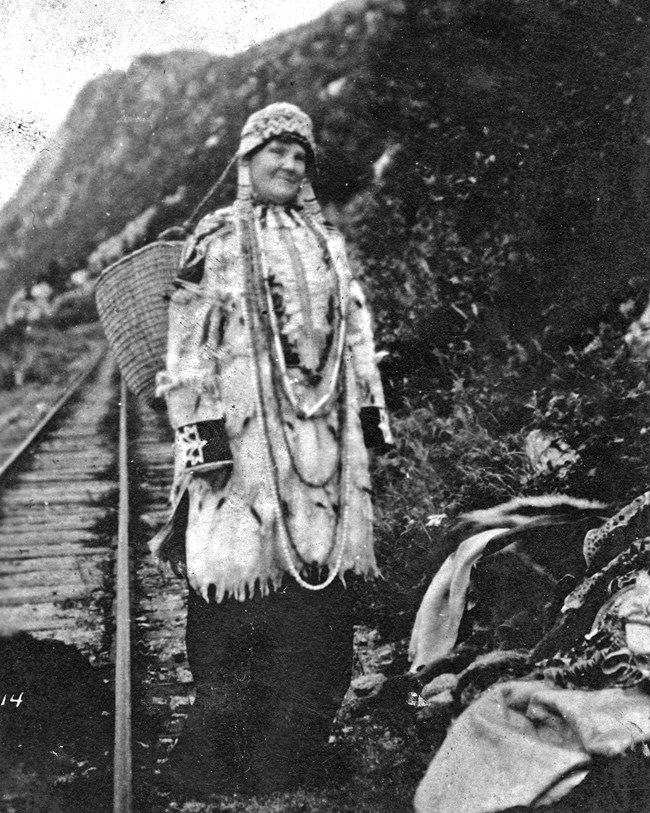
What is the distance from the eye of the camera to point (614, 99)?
3979 millimetres

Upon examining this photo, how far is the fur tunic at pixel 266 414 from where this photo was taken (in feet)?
11.8

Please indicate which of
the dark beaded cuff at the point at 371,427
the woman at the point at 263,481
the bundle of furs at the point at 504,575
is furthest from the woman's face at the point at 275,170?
the bundle of furs at the point at 504,575

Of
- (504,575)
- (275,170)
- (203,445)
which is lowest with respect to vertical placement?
(504,575)

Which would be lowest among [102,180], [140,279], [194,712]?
[194,712]

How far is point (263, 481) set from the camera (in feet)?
11.9

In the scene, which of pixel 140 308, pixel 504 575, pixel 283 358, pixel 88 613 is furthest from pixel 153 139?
pixel 504 575

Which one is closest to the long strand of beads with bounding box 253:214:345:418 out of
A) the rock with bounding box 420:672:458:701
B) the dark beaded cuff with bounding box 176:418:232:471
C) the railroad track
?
the dark beaded cuff with bounding box 176:418:232:471

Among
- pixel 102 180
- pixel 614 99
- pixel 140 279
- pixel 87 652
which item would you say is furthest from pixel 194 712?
pixel 614 99

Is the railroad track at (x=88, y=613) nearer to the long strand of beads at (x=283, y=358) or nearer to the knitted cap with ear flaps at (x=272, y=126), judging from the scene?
the long strand of beads at (x=283, y=358)

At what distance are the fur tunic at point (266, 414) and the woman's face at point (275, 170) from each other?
0.06 metres

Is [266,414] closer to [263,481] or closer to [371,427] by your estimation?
[263,481]

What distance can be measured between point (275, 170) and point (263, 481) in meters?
1.10

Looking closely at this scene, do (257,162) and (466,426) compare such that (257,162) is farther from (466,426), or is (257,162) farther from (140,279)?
(466,426)

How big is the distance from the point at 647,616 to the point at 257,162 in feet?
7.05
